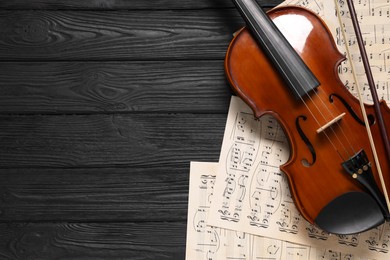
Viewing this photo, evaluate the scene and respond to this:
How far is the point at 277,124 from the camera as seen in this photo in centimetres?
119

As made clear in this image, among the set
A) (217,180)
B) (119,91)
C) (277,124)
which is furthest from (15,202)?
(277,124)

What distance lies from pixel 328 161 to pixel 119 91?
484 millimetres

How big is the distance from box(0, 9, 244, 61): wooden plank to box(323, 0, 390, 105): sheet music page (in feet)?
0.72

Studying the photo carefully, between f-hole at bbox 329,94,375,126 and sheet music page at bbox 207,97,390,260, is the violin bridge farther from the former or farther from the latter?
sheet music page at bbox 207,97,390,260

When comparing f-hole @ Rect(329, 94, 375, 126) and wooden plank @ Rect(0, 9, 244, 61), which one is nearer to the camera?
f-hole @ Rect(329, 94, 375, 126)

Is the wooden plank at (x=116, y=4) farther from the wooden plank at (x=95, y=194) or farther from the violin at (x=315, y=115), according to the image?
the wooden plank at (x=95, y=194)

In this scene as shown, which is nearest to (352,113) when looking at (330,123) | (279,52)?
(330,123)

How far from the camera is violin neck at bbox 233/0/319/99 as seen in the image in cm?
107

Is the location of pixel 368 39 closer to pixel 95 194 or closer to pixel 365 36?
pixel 365 36

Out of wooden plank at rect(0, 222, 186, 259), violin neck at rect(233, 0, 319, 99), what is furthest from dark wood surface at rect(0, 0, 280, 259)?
violin neck at rect(233, 0, 319, 99)

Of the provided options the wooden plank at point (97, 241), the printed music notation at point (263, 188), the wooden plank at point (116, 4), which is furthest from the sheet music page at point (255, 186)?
the wooden plank at point (116, 4)

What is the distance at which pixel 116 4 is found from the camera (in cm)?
123

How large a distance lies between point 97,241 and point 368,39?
750mm

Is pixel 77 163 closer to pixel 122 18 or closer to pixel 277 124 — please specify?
pixel 122 18
